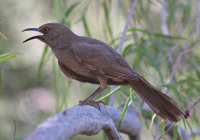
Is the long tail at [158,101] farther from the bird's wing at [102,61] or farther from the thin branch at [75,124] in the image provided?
the thin branch at [75,124]

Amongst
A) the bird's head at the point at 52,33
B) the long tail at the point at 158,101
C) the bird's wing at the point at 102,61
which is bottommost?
the long tail at the point at 158,101

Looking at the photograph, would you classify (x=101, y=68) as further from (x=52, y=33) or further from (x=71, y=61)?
(x=52, y=33)

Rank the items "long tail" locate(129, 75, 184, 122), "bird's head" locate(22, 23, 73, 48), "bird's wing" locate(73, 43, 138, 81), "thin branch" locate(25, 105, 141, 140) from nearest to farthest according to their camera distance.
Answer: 1. "thin branch" locate(25, 105, 141, 140)
2. "long tail" locate(129, 75, 184, 122)
3. "bird's wing" locate(73, 43, 138, 81)
4. "bird's head" locate(22, 23, 73, 48)

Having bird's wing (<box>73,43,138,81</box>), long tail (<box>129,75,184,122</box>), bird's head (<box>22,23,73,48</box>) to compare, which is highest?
bird's head (<box>22,23,73,48</box>)

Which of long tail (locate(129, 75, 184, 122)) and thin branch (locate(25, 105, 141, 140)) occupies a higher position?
thin branch (locate(25, 105, 141, 140))

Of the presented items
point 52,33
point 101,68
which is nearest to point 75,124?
point 101,68

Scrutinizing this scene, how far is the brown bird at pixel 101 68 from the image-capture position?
227 centimetres

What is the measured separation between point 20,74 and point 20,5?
4.20 ft

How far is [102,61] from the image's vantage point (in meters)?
2.40

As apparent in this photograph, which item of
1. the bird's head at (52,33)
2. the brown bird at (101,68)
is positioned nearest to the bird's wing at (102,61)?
the brown bird at (101,68)

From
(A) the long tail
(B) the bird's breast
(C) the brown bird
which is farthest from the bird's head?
(A) the long tail

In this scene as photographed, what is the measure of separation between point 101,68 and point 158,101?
1.93 ft

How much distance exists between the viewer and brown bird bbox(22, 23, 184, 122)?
2.27 metres

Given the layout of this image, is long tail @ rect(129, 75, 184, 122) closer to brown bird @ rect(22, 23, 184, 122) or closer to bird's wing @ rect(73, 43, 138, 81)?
brown bird @ rect(22, 23, 184, 122)
